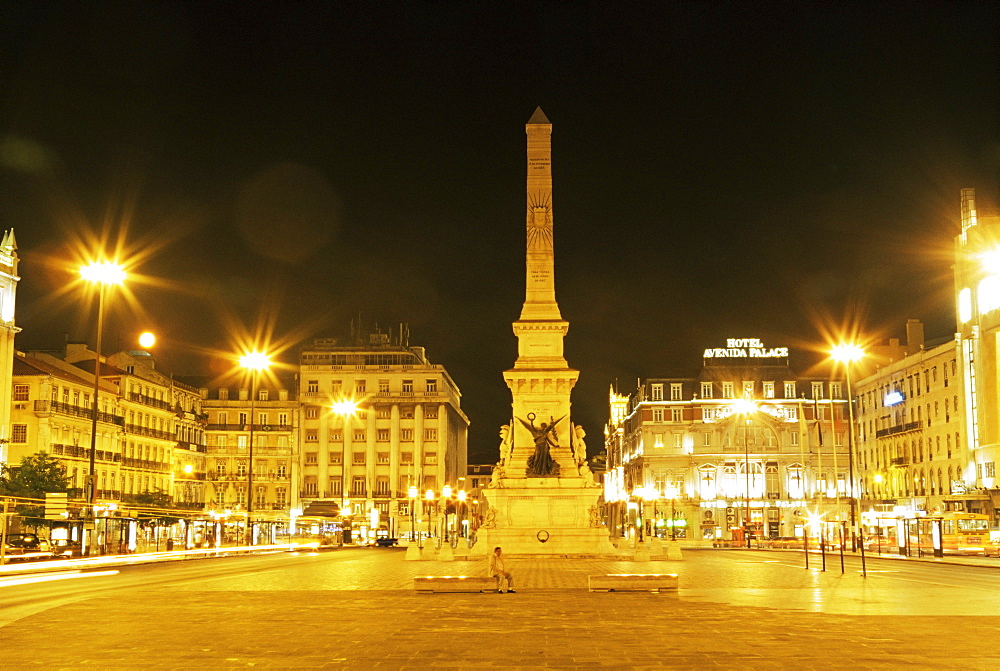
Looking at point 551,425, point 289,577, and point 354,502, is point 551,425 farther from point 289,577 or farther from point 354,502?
point 354,502

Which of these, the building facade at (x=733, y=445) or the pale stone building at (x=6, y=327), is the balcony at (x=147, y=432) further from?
the building facade at (x=733, y=445)

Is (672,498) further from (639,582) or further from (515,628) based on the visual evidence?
(515,628)

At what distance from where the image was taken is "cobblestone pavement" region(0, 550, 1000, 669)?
1507cm

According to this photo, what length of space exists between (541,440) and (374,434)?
73112 millimetres

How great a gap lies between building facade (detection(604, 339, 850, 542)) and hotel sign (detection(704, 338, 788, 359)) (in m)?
0.11

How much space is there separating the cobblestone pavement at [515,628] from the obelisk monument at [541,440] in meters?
25.6

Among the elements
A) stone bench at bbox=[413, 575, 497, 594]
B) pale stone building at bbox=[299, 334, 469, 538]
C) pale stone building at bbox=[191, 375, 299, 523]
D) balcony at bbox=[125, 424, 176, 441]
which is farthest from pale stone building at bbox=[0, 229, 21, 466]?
pale stone building at bbox=[299, 334, 469, 538]

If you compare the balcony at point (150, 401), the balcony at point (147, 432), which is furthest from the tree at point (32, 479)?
the balcony at point (150, 401)

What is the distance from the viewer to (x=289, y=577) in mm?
35188

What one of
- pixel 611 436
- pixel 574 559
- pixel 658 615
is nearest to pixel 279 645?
pixel 658 615

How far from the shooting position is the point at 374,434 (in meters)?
128

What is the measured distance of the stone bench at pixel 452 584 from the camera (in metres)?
26.5

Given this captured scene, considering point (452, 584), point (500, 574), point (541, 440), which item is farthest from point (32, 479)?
point (500, 574)

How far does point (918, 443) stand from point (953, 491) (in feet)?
40.6
